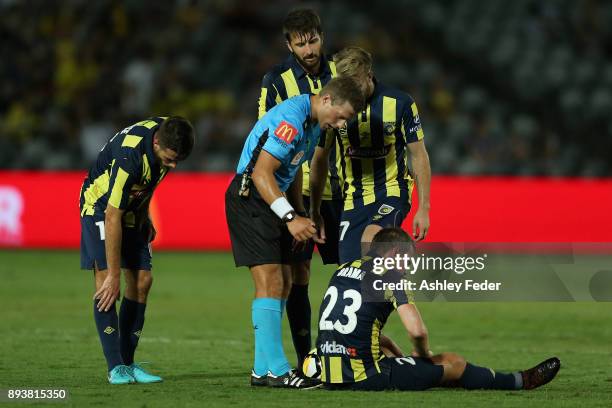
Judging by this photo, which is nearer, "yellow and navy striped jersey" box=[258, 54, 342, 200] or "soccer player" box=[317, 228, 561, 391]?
"soccer player" box=[317, 228, 561, 391]

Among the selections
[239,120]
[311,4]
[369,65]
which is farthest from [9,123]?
[369,65]

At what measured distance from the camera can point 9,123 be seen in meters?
18.2

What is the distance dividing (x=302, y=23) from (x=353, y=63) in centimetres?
68

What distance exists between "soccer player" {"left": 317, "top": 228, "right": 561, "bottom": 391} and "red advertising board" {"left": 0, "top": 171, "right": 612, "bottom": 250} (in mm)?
9103

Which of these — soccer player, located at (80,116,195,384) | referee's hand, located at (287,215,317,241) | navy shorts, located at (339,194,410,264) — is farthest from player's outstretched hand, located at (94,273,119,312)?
navy shorts, located at (339,194,410,264)

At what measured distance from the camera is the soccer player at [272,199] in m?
6.48

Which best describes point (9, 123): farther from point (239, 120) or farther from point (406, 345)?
point (406, 345)

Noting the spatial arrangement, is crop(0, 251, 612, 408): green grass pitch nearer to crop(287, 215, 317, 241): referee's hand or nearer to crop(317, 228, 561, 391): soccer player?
crop(317, 228, 561, 391): soccer player

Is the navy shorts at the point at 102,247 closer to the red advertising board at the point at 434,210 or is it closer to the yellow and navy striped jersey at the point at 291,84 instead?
the yellow and navy striped jersey at the point at 291,84

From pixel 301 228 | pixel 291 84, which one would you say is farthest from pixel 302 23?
pixel 301 228

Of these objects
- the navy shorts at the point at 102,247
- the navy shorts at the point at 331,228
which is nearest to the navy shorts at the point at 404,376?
the navy shorts at the point at 331,228

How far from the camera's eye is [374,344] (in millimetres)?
6285

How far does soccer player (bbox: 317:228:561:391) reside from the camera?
20.5ft

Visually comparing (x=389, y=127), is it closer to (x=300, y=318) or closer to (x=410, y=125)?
(x=410, y=125)
